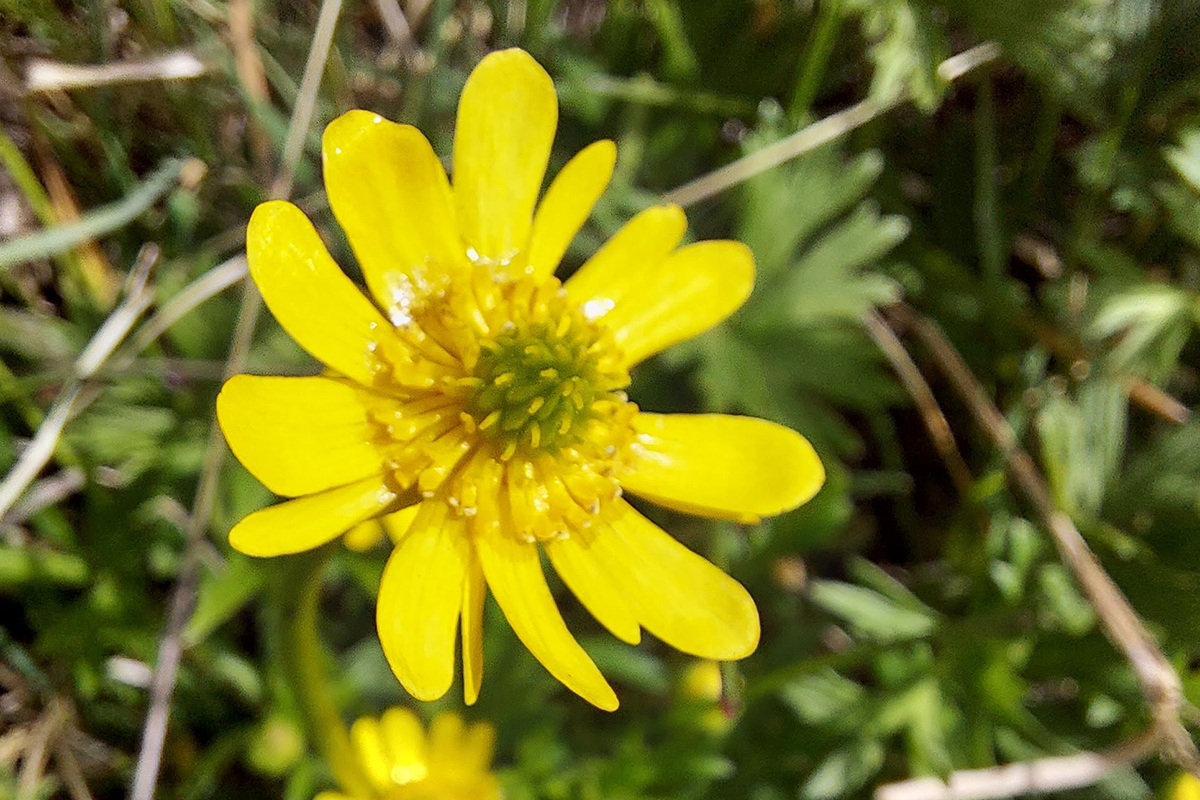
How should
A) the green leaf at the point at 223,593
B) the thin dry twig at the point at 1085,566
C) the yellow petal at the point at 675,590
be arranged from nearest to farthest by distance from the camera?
the yellow petal at the point at 675,590 < the green leaf at the point at 223,593 < the thin dry twig at the point at 1085,566

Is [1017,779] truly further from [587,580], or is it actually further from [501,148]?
[501,148]

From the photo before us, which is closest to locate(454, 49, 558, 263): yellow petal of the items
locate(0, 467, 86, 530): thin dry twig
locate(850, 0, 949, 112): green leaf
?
locate(850, 0, 949, 112): green leaf

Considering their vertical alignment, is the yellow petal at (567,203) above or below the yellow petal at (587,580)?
above

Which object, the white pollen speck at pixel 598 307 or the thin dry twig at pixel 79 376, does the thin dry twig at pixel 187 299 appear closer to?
the thin dry twig at pixel 79 376

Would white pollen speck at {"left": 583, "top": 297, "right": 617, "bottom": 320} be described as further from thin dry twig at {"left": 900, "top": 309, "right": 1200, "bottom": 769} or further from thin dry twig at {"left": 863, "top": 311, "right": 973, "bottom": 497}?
thin dry twig at {"left": 900, "top": 309, "right": 1200, "bottom": 769}

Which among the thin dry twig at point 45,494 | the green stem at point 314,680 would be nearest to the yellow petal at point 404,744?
the green stem at point 314,680

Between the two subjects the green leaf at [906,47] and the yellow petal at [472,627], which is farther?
the green leaf at [906,47]

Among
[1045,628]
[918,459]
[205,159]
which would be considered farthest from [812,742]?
[205,159]
